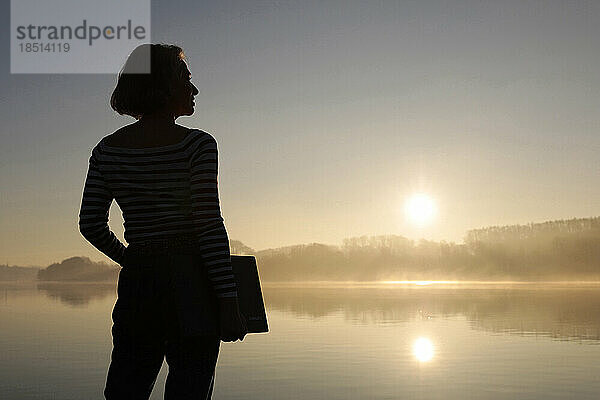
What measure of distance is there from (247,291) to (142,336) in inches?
21.2

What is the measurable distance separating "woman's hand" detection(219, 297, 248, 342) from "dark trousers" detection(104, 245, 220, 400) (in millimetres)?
45

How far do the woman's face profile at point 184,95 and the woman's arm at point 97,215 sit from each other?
0.49 meters

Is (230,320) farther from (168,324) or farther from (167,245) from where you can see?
(167,245)

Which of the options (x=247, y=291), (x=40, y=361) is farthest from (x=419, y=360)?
(x=247, y=291)

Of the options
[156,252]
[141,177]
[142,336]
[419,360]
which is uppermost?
[141,177]

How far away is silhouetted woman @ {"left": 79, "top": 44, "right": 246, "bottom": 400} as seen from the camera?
3639 millimetres

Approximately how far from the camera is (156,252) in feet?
12.1

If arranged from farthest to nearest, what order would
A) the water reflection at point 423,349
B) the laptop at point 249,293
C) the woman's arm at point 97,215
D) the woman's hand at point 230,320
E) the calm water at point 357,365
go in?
1. the water reflection at point 423,349
2. the calm water at point 357,365
3. the woman's arm at point 97,215
4. the laptop at point 249,293
5. the woman's hand at point 230,320

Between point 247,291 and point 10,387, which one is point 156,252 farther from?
point 10,387

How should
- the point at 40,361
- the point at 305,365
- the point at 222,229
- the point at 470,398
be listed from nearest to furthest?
the point at 222,229 → the point at 470,398 → the point at 305,365 → the point at 40,361

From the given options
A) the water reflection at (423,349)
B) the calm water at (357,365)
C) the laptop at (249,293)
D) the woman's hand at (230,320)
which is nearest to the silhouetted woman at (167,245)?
the woman's hand at (230,320)

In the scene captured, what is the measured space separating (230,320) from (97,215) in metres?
0.99

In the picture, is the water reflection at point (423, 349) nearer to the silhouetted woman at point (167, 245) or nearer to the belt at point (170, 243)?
the silhouetted woman at point (167, 245)

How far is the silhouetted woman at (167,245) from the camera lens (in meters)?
3.64
